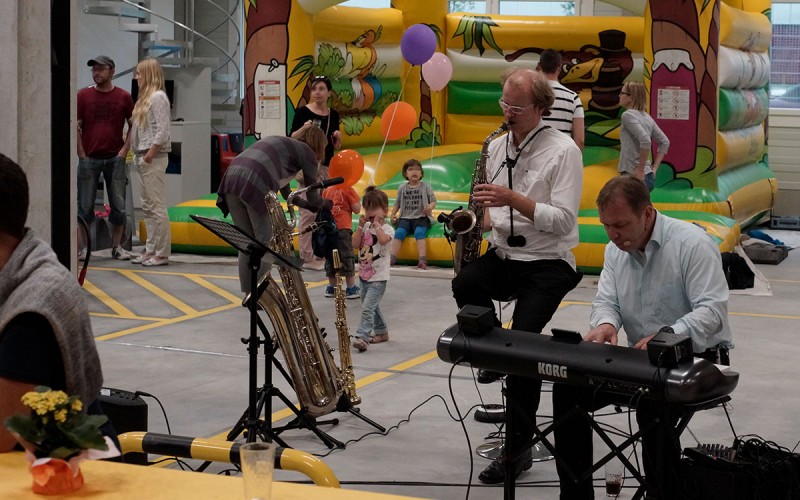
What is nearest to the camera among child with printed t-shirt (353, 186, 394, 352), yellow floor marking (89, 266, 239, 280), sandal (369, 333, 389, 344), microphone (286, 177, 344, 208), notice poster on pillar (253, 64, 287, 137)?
microphone (286, 177, 344, 208)

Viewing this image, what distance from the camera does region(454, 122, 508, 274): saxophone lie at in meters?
5.64

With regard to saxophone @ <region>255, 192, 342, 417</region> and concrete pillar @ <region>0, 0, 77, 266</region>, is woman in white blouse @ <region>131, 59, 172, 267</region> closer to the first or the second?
saxophone @ <region>255, 192, 342, 417</region>

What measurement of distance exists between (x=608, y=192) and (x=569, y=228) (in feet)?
3.03

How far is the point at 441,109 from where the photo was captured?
15.0 metres

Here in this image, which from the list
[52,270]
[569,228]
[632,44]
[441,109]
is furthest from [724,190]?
[52,270]

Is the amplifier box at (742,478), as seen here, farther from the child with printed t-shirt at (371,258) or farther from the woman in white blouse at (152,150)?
the woman in white blouse at (152,150)

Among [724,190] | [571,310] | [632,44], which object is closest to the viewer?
[571,310]

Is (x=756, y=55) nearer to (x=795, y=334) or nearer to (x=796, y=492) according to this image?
(x=795, y=334)

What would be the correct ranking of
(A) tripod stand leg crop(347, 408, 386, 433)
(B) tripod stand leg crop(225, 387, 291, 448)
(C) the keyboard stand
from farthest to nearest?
(A) tripod stand leg crop(347, 408, 386, 433), (B) tripod stand leg crop(225, 387, 291, 448), (C) the keyboard stand

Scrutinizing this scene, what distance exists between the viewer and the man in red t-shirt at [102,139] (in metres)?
11.2

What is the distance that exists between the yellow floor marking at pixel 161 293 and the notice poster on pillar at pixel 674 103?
544 cm

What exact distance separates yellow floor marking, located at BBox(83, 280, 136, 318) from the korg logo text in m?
5.75

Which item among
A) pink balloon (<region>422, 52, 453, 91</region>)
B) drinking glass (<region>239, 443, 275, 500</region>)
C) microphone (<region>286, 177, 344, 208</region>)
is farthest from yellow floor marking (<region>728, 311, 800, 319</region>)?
drinking glass (<region>239, 443, 275, 500</region>)

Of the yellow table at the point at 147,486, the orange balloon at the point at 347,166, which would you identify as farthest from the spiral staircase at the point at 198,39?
the yellow table at the point at 147,486
